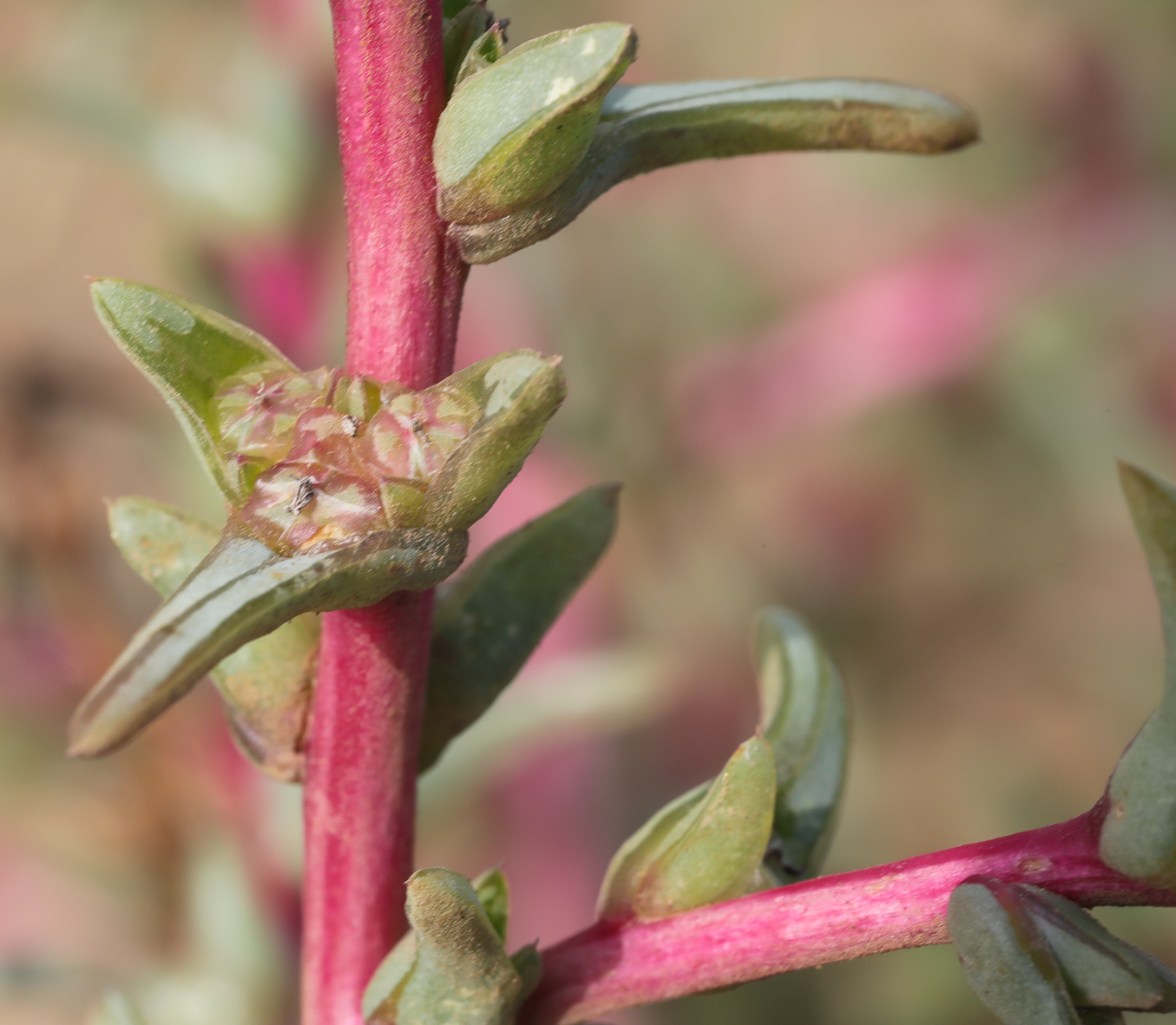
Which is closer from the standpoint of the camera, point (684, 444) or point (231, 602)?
point (231, 602)

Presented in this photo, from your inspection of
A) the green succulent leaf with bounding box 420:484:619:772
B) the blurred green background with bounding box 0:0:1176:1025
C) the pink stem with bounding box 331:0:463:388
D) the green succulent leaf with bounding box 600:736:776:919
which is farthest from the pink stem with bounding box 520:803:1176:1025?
the blurred green background with bounding box 0:0:1176:1025

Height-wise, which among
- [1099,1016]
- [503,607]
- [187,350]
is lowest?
[1099,1016]

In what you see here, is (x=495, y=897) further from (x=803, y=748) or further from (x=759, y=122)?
(x=759, y=122)

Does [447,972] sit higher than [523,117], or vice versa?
[523,117]

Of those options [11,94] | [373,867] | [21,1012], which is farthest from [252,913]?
[21,1012]

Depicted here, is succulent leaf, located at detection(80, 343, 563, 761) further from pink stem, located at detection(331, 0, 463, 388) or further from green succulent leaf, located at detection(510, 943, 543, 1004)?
green succulent leaf, located at detection(510, 943, 543, 1004)

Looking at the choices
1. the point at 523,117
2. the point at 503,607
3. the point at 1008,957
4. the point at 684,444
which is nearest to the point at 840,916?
the point at 1008,957

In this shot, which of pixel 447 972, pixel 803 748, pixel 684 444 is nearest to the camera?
pixel 447 972
